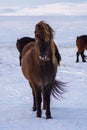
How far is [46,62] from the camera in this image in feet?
23.5

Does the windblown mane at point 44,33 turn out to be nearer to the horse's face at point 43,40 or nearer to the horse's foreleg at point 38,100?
the horse's face at point 43,40

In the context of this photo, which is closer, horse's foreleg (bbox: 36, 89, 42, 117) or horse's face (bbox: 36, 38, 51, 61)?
horse's face (bbox: 36, 38, 51, 61)

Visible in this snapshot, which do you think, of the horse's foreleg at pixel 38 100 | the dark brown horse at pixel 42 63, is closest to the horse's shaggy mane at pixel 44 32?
the dark brown horse at pixel 42 63

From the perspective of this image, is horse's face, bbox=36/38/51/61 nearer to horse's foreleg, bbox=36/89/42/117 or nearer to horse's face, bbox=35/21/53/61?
horse's face, bbox=35/21/53/61

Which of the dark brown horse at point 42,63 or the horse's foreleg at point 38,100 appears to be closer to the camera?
the dark brown horse at point 42,63

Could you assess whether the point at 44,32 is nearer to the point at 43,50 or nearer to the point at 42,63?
the point at 43,50

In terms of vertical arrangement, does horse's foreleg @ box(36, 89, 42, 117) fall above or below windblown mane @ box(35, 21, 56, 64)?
below

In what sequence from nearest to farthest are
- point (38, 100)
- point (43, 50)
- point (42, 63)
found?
point (43, 50) → point (42, 63) → point (38, 100)

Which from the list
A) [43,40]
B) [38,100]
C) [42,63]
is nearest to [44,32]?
[43,40]

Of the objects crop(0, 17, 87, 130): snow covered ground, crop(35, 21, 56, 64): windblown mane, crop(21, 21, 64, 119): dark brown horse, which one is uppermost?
crop(35, 21, 56, 64): windblown mane

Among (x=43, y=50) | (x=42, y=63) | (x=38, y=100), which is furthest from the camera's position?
(x=38, y=100)

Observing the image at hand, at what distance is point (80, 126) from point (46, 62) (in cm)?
119

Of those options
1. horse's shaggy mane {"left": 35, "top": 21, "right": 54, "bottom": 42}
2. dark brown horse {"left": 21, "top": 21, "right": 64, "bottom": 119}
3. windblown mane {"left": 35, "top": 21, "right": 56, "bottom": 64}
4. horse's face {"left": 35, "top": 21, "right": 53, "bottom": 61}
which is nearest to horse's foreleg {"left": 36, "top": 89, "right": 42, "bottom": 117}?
dark brown horse {"left": 21, "top": 21, "right": 64, "bottom": 119}

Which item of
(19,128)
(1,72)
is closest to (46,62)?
(19,128)
